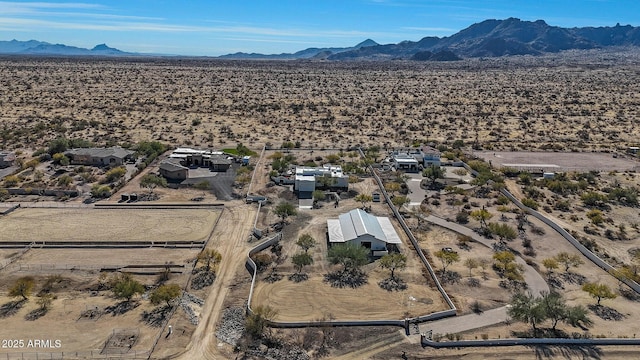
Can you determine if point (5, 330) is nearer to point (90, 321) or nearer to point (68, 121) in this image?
point (90, 321)

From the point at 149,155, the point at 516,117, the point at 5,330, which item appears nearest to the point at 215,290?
the point at 5,330

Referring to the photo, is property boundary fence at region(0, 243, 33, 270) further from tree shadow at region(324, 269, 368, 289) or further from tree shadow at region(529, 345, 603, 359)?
tree shadow at region(529, 345, 603, 359)

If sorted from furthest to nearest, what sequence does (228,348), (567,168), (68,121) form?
(68,121), (567,168), (228,348)

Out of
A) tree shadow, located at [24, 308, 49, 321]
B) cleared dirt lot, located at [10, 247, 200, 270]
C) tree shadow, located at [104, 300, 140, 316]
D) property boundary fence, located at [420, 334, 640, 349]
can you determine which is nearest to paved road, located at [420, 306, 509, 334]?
property boundary fence, located at [420, 334, 640, 349]

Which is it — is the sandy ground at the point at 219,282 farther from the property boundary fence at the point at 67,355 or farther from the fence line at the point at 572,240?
the fence line at the point at 572,240

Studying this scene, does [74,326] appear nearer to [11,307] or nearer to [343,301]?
[11,307]

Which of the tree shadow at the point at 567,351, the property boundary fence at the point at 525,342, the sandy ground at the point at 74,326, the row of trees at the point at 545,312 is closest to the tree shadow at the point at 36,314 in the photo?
the sandy ground at the point at 74,326

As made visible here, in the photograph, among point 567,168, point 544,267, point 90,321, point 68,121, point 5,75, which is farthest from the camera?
point 5,75
